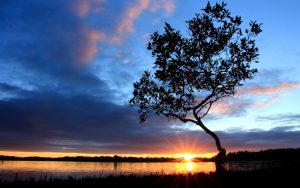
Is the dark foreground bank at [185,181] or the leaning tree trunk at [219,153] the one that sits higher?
the leaning tree trunk at [219,153]

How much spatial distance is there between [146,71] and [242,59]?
1057 centimetres

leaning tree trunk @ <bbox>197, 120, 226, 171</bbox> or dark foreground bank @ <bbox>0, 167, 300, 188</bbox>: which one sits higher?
leaning tree trunk @ <bbox>197, 120, 226, 171</bbox>

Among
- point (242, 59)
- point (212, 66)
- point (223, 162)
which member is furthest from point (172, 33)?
point (223, 162)

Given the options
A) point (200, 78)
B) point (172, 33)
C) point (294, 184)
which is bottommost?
point (294, 184)

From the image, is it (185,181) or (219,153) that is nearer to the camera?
(185,181)

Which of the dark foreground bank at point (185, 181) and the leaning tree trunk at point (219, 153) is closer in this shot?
the dark foreground bank at point (185, 181)

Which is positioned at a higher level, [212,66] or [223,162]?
[212,66]

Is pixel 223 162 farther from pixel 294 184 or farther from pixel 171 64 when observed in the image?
pixel 171 64

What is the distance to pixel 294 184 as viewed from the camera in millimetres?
29406

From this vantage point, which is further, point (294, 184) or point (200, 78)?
point (200, 78)

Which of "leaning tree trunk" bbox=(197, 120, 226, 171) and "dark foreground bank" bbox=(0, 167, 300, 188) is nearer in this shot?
"dark foreground bank" bbox=(0, 167, 300, 188)

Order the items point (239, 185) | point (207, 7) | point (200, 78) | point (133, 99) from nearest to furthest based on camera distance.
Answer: point (239, 185), point (207, 7), point (200, 78), point (133, 99)

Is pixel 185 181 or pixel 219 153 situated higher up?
pixel 219 153

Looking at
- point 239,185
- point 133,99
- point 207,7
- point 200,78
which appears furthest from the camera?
point 133,99
